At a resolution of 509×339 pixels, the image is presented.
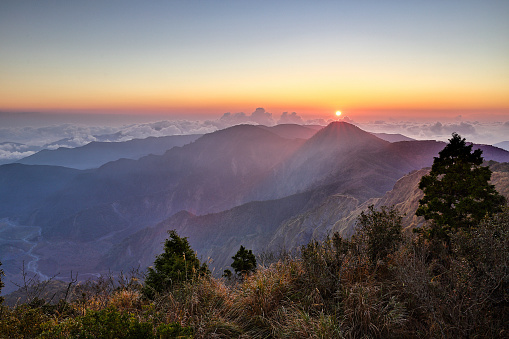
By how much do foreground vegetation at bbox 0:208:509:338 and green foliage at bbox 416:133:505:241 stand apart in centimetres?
735

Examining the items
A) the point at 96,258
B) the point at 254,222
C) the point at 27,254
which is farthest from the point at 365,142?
the point at 27,254

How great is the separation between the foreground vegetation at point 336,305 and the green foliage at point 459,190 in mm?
7350

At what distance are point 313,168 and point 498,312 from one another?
121 m

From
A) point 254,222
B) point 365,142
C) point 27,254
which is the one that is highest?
point 365,142

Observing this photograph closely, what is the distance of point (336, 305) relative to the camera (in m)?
4.71

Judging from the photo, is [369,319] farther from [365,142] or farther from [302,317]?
[365,142]

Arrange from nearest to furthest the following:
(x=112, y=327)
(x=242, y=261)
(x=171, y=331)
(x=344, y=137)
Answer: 1. (x=171, y=331)
2. (x=112, y=327)
3. (x=242, y=261)
4. (x=344, y=137)

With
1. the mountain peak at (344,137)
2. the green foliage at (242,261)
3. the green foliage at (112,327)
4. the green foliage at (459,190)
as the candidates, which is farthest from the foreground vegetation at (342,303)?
the mountain peak at (344,137)

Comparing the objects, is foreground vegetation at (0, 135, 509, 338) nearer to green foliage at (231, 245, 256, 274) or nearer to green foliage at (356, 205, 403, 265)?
green foliage at (356, 205, 403, 265)

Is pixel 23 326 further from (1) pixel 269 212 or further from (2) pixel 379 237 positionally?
(1) pixel 269 212

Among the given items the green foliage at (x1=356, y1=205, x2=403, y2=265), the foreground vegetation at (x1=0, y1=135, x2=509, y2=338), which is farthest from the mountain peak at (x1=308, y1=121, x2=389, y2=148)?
the foreground vegetation at (x1=0, y1=135, x2=509, y2=338)

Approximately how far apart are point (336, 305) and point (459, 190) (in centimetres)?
1159

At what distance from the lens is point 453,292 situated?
4223 mm

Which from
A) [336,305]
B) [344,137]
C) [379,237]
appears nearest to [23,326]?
[336,305]
